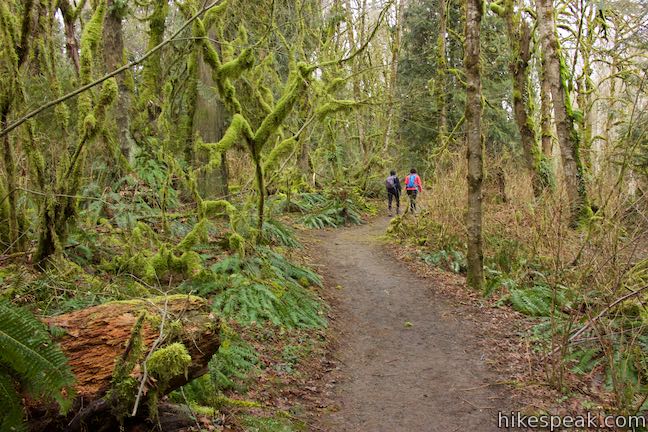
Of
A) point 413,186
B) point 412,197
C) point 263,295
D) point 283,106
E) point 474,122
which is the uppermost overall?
point 283,106

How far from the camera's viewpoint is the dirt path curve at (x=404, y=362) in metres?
4.62

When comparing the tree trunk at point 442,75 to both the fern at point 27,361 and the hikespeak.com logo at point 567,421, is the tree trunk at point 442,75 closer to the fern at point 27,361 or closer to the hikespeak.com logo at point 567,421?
the hikespeak.com logo at point 567,421

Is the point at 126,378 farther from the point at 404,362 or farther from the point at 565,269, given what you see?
the point at 565,269

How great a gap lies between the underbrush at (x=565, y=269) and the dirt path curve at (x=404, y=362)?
3.03 feet

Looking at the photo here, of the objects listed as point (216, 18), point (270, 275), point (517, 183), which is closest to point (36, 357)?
point (270, 275)

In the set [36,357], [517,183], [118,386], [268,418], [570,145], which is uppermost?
[570,145]

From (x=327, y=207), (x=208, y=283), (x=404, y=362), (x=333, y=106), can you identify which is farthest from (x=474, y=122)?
(x=327, y=207)

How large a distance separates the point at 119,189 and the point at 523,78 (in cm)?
1202

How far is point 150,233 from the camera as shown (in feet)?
19.5

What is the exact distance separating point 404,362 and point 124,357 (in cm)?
418

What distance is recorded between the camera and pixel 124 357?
2.84m

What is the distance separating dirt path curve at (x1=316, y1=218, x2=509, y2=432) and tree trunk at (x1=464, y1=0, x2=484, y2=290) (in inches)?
61.3

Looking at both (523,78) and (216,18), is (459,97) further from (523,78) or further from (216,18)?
(216,18)

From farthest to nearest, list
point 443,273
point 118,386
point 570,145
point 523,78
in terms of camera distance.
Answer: point 523,78 < point 570,145 < point 443,273 < point 118,386
